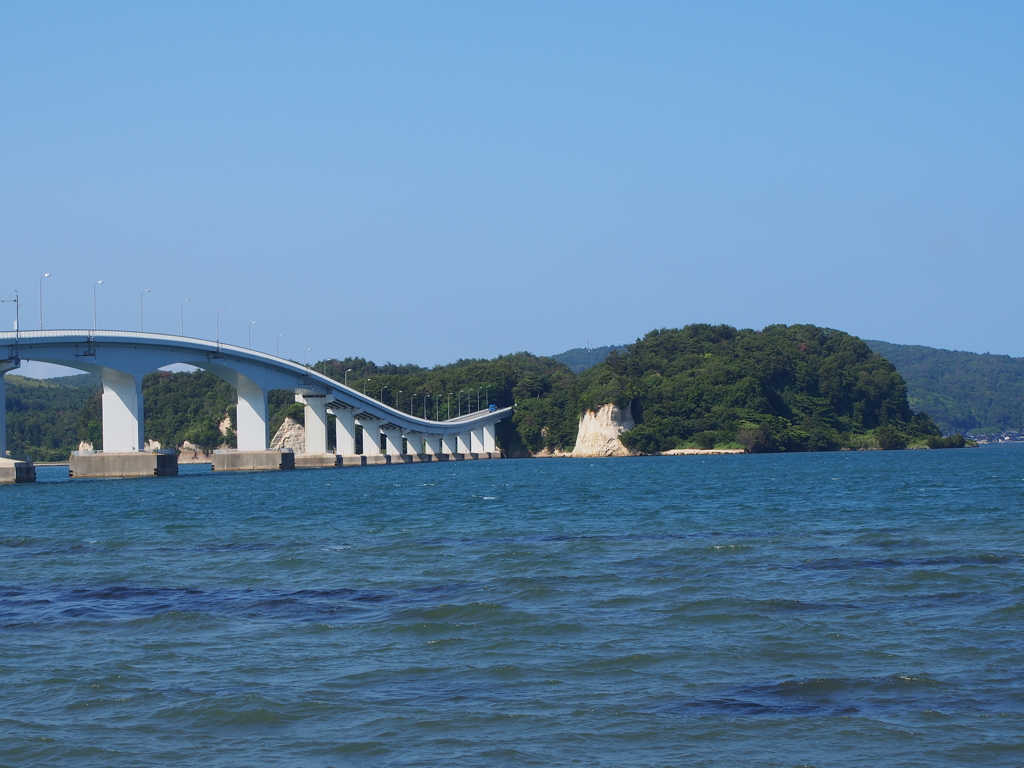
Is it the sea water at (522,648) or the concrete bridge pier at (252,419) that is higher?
the concrete bridge pier at (252,419)

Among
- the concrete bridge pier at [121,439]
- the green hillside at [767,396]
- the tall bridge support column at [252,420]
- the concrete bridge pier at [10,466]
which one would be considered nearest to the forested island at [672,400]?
the green hillside at [767,396]

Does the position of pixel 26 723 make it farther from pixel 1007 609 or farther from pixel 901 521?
pixel 901 521

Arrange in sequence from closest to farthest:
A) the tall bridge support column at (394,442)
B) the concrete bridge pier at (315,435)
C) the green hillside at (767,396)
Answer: the concrete bridge pier at (315,435)
the tall bridge support column at (394,442)
the green hillside at (767,396)

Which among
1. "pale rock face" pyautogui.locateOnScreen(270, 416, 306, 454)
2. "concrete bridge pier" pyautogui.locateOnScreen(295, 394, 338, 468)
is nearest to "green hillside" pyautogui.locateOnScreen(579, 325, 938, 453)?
"pale rock face" pyautogui.locateOnScreen(270, 416, 306, 454)

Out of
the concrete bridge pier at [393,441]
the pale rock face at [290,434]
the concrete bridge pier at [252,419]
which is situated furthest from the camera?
the pale rock face at [290,434]

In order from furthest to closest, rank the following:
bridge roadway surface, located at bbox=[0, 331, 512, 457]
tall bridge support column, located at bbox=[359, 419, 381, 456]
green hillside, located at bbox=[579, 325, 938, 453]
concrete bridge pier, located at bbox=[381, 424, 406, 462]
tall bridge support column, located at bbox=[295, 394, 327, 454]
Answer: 1. green hillside, located at bbox=[579, 325, 938, 453]
2. concrete bridge pier, located at bbox=[381, 424, 406, 462]
3. tall bridge support column, located at bbox=[359, 419, 381, 456]
4. tall bridge support column, located at bbox=[295, 394, 327, 454]
5. bridge roadway surface, located at bbox=[0, 331, 512, 457]

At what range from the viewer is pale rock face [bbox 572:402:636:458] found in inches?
5674

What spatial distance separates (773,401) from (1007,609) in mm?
136727

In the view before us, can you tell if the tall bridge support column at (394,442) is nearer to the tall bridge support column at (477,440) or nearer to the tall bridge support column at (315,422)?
the tall bridge support column at (315,422)

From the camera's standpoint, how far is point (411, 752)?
9.21 m

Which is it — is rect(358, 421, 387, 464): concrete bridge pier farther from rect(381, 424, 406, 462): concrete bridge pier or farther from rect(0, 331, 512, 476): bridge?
rect(381, 424, 406, 462): concrete bridge pier

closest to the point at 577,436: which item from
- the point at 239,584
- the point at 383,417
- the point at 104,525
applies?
the point at 383,417

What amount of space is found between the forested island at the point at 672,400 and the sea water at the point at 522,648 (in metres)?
117

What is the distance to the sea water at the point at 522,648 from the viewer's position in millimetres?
9477
